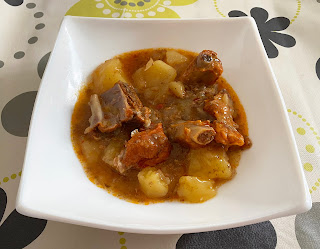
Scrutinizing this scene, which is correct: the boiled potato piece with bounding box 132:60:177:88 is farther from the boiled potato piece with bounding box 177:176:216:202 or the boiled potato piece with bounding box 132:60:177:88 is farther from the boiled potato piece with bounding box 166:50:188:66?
the boiled potato piece with bounding box 177:176:216:202

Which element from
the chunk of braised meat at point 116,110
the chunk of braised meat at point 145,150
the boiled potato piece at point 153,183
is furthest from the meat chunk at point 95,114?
the boiled potato piece at point 153,183

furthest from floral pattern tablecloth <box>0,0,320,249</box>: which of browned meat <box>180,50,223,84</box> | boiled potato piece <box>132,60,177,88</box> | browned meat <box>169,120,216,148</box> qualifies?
boiled potato piece <box>132,60,177,88</box>

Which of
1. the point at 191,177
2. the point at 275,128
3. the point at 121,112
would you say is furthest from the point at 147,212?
the point at 275,128

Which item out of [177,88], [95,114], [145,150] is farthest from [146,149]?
[177,88]

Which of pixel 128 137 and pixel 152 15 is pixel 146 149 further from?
pixel 152 15

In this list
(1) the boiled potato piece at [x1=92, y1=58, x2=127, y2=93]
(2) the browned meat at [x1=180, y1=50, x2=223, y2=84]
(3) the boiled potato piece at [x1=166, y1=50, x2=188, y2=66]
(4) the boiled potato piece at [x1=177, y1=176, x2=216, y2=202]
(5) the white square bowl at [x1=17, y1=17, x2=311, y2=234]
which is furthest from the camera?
(3) the boiled potato piece at [x1=166, y1=50, x2=188, y2=66]

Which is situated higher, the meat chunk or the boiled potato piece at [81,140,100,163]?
the meat chunk

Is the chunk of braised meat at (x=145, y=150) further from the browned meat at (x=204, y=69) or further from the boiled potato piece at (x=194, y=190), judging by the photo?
the browned meat at (x=204, y=69)
